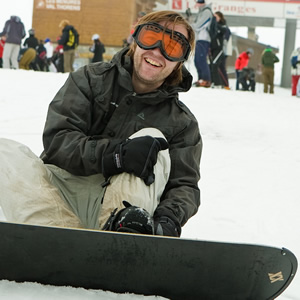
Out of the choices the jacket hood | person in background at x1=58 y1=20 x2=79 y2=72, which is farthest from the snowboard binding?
person in background at x1=58 y1=20 x2=79 y2=72

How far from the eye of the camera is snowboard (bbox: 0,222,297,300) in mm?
1656

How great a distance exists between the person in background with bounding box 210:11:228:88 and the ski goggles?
25.8 ft

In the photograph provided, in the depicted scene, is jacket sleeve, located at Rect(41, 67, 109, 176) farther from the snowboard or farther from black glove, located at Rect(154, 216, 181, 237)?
the snowboard

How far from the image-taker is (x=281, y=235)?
3.05 meters

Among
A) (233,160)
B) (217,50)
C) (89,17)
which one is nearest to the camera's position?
(233,160)

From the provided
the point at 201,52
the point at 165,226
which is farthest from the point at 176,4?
the point at 165,226

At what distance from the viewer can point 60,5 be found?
24.7 meters

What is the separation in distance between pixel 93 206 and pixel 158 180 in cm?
31

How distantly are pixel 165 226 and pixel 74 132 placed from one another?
20.7 inches

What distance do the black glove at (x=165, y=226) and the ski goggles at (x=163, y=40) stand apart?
A: 698mm

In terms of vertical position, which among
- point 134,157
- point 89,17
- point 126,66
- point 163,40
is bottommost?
point 134,157

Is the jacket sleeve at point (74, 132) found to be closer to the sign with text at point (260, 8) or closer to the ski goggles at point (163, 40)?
the ski goggles at point (163, 40)

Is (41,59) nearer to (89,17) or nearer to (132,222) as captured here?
(89,17)

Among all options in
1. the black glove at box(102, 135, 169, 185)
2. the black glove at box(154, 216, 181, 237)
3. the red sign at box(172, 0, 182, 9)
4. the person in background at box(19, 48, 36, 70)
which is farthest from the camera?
the red sign at box(172, 0, 182, 9)
